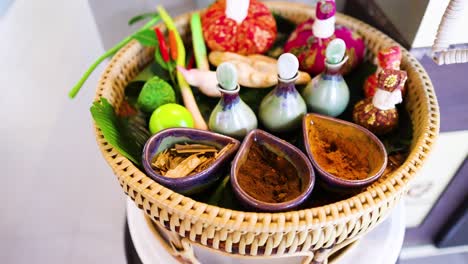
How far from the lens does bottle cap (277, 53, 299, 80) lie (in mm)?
495

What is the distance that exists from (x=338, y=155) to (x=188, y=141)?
196mm

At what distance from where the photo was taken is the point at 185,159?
1.69ft

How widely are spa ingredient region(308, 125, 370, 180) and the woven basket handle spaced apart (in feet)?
0.73

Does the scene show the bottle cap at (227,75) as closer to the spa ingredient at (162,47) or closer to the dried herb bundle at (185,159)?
the dried herb bundle at (185,159)

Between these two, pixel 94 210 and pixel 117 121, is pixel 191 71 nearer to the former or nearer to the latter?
pixel 117 121

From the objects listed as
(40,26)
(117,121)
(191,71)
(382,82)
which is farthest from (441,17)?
(40,26)

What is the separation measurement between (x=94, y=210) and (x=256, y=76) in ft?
1.46

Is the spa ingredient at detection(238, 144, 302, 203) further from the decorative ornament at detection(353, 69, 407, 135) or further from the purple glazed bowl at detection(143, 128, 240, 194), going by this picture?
the decorative ornament at detection(353, 69, 407, 135)

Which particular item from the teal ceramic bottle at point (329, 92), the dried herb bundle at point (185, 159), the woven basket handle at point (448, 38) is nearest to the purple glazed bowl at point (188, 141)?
the dried herb bundle at point (185, 159)

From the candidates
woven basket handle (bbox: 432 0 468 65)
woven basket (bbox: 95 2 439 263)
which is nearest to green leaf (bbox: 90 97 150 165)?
woven basket (bbox: 95 2 439 263)

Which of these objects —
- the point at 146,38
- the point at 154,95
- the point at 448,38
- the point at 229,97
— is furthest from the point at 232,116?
the point at 448,38

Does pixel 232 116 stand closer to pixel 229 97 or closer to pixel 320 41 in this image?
pixel 229 97

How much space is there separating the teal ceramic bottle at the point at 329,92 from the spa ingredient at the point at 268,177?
0.34 feet

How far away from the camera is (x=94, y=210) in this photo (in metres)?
0.81
